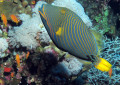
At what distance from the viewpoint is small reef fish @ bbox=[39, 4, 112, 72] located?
4.38 feet

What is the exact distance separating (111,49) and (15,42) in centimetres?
394

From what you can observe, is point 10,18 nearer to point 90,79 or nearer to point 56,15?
point 56,15

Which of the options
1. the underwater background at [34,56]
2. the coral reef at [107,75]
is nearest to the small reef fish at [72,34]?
the underwater background at [34,56]

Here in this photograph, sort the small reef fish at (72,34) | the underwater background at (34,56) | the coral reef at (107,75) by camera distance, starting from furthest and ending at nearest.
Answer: the coral reef at (107,75), the underwater background at (34,56), the small reef fish at (72,34)

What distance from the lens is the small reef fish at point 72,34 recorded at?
134 centimetres

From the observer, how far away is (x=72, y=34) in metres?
1.34

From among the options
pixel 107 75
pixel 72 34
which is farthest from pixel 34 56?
pixel 107 75

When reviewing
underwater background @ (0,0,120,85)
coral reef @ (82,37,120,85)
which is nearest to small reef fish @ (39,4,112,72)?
underwater background @ (0,0,120,85)

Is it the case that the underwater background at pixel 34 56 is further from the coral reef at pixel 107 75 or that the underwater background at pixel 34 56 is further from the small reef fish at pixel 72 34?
the small reef fish at pixel 72 34

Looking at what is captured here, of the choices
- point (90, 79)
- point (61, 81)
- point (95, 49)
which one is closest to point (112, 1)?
point (90, 79)

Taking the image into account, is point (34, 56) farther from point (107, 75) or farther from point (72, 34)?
point (107, 75)

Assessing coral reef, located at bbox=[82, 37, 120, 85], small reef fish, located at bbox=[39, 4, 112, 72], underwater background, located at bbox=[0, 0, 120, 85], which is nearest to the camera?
small reef fish, located at bbox=[39, 4, 112, 72]

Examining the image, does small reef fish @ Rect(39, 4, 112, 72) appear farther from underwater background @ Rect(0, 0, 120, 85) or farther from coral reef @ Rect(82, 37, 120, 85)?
coral reef @ Rect(82, 37, 120, 85)

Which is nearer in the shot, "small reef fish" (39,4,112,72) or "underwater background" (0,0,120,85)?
"small reef fish" (39,4,112,72)
